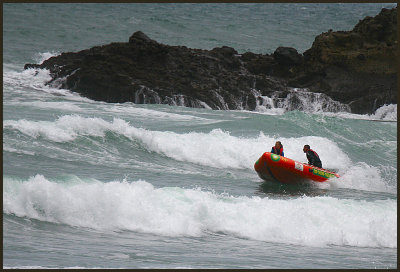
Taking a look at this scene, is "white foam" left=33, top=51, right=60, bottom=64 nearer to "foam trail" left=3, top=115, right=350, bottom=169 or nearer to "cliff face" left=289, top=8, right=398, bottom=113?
"cliff face" left=289, top=8, right=398, bottom=113

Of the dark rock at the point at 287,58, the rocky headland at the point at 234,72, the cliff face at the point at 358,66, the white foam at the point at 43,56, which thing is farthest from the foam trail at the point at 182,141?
the white foam at the point at 43,56

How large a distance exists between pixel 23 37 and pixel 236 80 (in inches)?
773

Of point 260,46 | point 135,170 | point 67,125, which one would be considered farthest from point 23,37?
point 135,170

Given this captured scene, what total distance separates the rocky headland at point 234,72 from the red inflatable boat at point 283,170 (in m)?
12.4

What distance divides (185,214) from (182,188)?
5.25ft

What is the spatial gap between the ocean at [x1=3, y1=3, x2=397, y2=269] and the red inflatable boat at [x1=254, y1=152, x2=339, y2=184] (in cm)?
21

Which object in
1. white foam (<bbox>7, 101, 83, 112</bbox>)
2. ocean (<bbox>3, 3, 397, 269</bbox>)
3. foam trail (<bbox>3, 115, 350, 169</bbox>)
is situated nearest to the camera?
ocean (<bbox>3, 3, 397, 269</bbox>)

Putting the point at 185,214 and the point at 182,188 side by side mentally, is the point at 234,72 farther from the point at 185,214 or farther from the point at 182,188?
the point at 185,214

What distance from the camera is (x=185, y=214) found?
439 inches

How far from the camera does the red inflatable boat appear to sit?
15.9m

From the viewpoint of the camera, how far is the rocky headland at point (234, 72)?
1118 inches

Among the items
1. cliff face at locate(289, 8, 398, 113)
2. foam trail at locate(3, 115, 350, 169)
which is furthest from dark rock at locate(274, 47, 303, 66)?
foam trail at locate(3, 115, 350, 169)

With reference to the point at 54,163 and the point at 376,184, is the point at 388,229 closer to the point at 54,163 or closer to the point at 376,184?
the point at 376,184

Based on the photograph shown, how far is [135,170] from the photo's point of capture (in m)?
15.7
